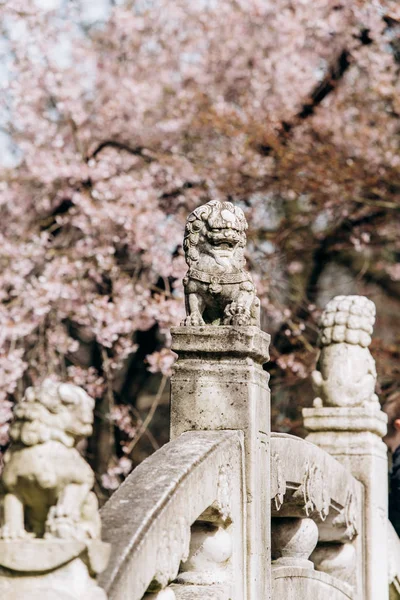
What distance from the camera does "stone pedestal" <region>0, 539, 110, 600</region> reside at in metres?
3.26

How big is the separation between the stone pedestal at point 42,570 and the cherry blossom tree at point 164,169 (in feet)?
24.1

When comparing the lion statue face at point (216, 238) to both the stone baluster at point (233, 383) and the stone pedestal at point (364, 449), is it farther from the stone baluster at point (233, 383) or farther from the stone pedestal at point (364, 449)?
the stone pedestal at point (364, 449)

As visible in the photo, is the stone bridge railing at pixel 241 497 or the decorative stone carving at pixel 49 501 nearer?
the decorative stone carving at pixel 49 501

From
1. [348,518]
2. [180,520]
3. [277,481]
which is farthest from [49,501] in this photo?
[348,518]

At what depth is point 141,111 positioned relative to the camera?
13.4 meters

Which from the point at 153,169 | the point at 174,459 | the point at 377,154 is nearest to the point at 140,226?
the point at 153,169

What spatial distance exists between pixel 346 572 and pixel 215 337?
263 cm

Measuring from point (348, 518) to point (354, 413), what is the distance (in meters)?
0.64

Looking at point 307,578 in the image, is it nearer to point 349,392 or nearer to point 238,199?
point 349,392

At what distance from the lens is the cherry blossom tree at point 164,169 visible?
11.5 m

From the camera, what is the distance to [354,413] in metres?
6.95

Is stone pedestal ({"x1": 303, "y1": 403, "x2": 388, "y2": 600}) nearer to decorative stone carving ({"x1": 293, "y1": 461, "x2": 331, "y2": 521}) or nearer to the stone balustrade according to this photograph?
the stone balustrade

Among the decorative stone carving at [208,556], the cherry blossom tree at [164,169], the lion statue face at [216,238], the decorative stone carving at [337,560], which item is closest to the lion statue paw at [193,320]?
the lion statue face at [216,238]

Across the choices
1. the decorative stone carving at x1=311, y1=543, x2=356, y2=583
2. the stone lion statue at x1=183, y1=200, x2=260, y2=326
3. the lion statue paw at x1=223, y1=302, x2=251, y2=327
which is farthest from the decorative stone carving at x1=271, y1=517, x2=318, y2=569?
the lion statue paw at x1=223, y1=302, x2=251, y2=327
